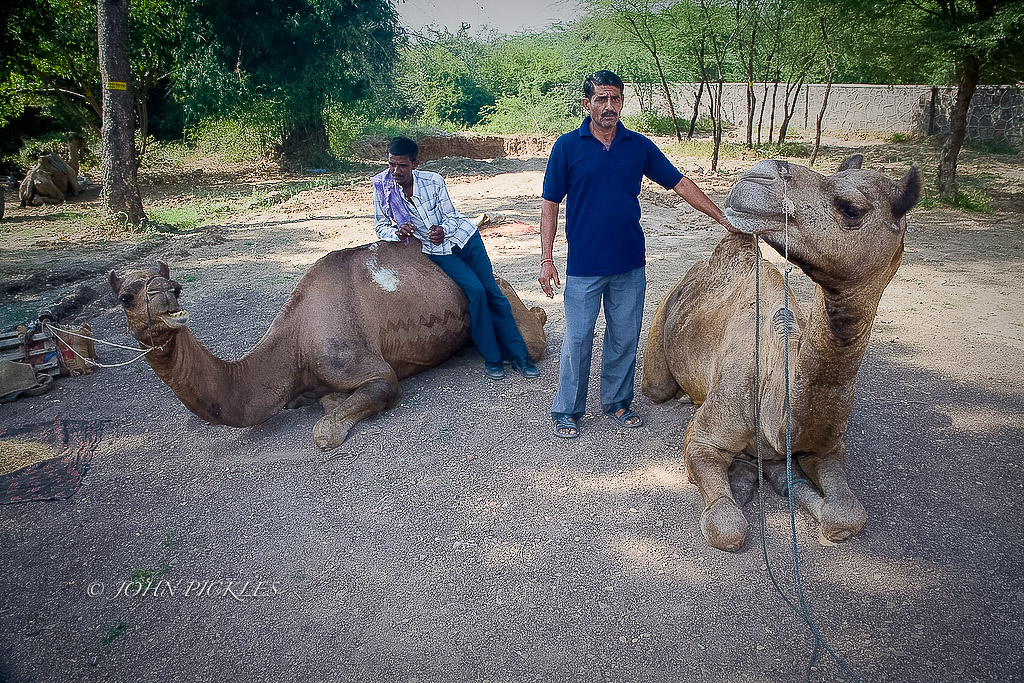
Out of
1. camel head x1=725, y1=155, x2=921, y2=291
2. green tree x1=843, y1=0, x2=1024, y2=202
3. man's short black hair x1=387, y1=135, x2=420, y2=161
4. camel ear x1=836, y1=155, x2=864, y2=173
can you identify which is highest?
green tree x1=843, y1=0, x2=1024, y2=202

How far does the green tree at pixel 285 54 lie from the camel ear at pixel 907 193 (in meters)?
17.6

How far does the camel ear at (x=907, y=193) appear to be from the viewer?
257 cm

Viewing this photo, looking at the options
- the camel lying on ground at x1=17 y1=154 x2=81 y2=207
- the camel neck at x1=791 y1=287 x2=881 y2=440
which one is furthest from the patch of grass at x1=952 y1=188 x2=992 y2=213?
the camel lying on ground at x1=17 y1=154 x2=81 y2=207

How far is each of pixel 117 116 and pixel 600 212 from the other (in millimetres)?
10697

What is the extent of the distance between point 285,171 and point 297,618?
1986 cm

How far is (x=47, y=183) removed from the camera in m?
14.8

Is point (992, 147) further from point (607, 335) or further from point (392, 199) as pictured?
point (392, 199)

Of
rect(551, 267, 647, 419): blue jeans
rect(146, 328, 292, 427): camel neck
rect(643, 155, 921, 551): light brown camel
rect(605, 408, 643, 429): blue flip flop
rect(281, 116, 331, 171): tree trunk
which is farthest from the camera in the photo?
rect(281, 116, 331, 171): tree trunk

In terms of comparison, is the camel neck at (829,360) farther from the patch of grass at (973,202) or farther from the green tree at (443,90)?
the green tree at (443,90)

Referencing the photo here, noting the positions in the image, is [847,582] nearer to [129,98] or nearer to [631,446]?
[631,446]

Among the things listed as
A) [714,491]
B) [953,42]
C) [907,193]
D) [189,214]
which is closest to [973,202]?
[953,42]

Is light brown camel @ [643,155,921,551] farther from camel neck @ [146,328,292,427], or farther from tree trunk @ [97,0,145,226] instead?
tree trunk @ [97,0,145,226]

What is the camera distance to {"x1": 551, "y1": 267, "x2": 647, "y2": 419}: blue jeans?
443cm

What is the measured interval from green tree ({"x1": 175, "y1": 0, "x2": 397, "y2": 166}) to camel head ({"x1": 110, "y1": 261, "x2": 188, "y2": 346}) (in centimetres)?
1507
